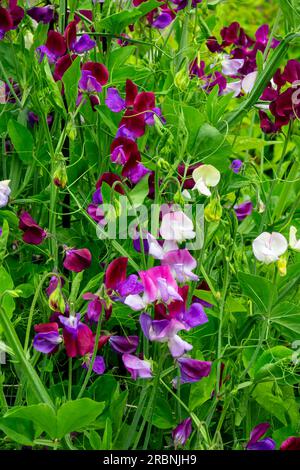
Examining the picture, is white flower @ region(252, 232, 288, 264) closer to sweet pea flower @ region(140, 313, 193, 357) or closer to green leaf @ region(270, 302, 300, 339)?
green leaf @ region(270, 302, 300, 339)

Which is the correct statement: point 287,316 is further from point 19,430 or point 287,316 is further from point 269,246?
point 19,430

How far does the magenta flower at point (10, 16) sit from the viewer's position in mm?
1341

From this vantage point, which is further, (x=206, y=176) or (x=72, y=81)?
(x=72, y=81)

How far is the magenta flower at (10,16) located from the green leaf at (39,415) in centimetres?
63

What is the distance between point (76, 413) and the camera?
1022 mm

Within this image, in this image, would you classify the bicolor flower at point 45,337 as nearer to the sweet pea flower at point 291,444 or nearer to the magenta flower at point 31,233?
the magenta flower at point 31,233

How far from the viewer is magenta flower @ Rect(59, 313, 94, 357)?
111 centimetres

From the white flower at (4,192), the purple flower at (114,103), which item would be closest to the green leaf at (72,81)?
the purple flower at (114,103)

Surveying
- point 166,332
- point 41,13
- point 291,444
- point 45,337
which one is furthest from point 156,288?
point 41,13

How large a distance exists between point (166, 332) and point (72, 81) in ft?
1.38

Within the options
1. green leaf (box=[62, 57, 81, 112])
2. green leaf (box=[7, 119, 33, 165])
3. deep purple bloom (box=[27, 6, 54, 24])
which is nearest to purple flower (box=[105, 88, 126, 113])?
green leaf (box=[62, 57, 81, 112])

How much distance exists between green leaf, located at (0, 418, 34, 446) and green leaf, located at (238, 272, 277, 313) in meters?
0.34

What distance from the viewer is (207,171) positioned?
3.73 ft
